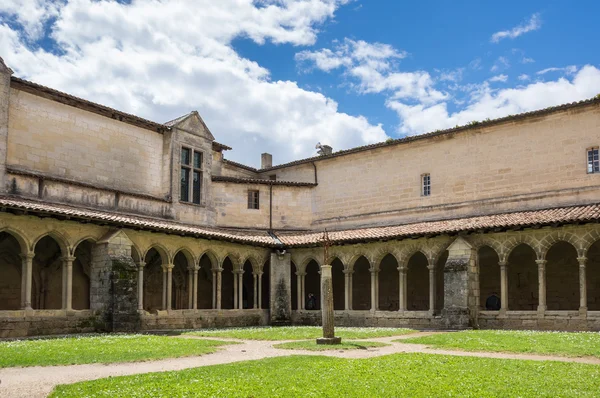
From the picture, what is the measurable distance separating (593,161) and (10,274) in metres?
22.3

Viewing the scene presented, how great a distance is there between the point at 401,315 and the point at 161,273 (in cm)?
1069

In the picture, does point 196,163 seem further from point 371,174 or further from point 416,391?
point 416,391

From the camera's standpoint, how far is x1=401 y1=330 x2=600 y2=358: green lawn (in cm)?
1341

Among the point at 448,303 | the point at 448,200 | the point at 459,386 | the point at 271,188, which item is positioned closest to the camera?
the point at 459,386

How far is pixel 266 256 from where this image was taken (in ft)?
94.8

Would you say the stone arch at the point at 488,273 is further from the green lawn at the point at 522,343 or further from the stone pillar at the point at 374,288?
the green lawn at the point at 522,343

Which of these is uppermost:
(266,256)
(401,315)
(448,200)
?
(448,200)

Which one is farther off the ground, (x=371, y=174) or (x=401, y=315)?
(x=371, y=174)

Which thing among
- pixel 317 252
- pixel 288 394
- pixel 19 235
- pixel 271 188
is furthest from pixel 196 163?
pixel 288 394

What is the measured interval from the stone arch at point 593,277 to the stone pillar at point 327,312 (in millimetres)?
12822

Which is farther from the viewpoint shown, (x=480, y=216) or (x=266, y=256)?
(x=266, y=256)

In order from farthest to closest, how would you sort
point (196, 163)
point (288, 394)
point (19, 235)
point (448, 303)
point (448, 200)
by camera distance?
1. point (196, 163)
2. point (448, 200)
3. point (448, 303)
4. point (19, 235)
5. point (288, 394)

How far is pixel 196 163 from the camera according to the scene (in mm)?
29828

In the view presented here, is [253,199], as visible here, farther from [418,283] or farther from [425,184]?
[418,283]
